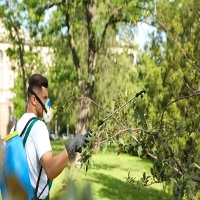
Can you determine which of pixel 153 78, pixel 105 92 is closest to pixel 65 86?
pixel 105 92

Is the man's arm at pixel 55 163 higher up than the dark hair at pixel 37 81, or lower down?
lower down

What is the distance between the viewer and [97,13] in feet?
48.1

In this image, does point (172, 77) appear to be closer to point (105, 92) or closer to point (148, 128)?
point (148, 128)

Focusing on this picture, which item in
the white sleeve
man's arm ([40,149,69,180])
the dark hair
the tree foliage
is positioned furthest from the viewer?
the tree foliage

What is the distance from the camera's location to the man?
233 cm

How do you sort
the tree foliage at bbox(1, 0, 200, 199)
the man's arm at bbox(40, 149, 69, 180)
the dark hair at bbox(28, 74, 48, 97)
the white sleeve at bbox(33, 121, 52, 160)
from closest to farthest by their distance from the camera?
the man's arm at bbox(40, 149, 69, 180) → the white sleeve at bbox(33, 121, 52, 160) → the dark hair at bbox(28, 74, 48, 97) → the tree foliage at bbox(1, 0, 200, 199)

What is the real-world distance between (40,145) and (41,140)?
0.12ft

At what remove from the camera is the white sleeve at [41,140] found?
2.46 meters

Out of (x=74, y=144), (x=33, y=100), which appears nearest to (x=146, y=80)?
(x=33, y=100)

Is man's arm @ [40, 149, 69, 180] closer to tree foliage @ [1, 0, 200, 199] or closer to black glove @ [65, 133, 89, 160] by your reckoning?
black glove @ [65, 133, 89, 160]

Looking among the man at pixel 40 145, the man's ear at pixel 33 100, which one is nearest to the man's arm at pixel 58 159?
the man at pixel 40 145

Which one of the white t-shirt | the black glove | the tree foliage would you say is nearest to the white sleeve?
the white t-shirt

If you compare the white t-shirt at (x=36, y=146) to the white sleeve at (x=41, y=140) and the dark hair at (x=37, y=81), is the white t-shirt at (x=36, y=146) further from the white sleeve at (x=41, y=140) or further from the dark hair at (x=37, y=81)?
the dark hair at (x=37, y=81)

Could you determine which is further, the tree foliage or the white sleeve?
the tree foliage
